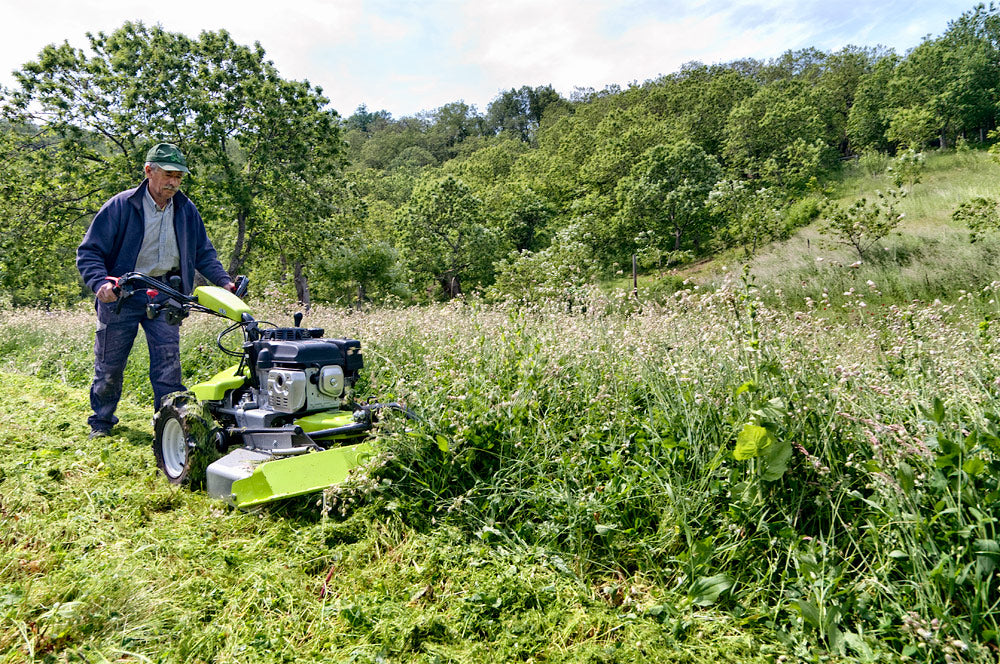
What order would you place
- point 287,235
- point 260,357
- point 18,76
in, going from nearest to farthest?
point 260,357 < point 18,76 < point 287,235

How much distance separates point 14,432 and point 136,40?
19630mm

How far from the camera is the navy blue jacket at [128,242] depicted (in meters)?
4.57

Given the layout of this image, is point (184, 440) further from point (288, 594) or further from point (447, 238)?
point (447, 238)

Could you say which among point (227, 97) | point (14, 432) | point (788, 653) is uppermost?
point (227, 97)

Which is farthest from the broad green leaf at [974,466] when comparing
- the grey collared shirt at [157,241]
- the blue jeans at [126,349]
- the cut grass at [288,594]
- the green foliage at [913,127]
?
the green foliage at [913,127]

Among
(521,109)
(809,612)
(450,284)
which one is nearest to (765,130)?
(450,284)

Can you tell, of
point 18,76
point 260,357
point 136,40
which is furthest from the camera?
point 136,40

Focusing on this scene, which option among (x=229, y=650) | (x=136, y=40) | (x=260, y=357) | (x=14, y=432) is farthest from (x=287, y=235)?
(x=229, y=650)

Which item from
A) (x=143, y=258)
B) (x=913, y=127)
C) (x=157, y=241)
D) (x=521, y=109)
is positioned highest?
(x=521, y=109)

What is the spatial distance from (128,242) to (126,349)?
2.89 ft

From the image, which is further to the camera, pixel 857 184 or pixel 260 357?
pixel 857 184

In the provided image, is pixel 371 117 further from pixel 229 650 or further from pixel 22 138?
pixel 229 650

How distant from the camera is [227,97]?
20.6 m

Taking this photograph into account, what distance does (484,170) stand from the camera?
60.2 meters
